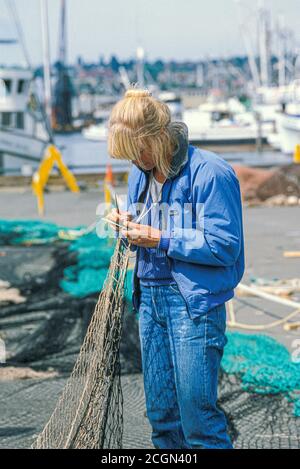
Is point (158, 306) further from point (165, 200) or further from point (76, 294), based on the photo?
point (76, 294)

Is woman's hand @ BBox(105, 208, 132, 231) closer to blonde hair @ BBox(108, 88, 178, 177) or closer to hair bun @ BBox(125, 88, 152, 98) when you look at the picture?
blonde hair @ BBox(108, 88, 178, 177)

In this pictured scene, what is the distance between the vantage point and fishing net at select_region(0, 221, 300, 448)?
3219 millimetres

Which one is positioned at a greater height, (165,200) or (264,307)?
(165,200)

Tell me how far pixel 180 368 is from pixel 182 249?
17.1 inches

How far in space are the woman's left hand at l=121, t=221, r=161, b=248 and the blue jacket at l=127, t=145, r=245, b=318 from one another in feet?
0.10

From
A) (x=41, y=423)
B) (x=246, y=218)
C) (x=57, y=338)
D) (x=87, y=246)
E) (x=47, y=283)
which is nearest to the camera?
(x=41, y=423)

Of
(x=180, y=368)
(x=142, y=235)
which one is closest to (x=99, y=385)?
(x=180, y=368)

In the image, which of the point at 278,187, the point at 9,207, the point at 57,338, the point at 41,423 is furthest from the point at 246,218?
the point at 41,423

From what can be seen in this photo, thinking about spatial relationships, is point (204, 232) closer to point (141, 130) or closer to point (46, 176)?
point (141, 130)

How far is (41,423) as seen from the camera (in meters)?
4.24

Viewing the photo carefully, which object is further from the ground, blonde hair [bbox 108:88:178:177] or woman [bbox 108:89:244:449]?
blonde hair [bbox 108:88:178:177]

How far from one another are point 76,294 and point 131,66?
154108 millimetres

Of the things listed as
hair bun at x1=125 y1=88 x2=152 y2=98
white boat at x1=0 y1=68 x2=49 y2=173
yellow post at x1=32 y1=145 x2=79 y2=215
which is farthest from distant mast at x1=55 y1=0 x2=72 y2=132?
hair bun at x1=125 y1=88 x2=152 y2=98

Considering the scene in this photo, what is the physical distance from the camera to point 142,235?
2.94 m
